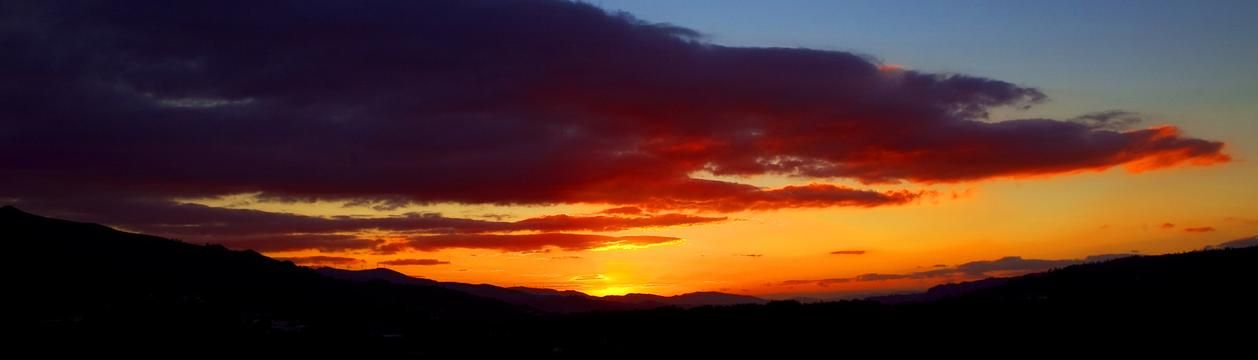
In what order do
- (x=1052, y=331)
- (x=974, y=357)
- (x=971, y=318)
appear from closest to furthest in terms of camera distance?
(x=974, y=357)
(x=1052, y=331)
(x=971, y=318)

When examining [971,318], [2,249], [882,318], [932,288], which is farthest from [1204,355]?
[932,288]

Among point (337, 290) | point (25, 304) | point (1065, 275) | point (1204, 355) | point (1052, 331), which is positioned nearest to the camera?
point (1204, 355)

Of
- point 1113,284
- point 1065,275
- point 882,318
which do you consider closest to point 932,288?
point 1065,275

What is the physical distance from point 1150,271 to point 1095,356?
123 ft

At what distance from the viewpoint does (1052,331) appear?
38.9 meters

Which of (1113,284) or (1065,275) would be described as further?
(1065,275)

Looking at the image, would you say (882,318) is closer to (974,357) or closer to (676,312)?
(974,357)

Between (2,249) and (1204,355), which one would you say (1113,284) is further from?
(2,249)

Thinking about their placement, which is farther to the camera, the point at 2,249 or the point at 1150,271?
the point at 2,249

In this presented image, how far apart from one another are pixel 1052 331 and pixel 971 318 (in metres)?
5.37

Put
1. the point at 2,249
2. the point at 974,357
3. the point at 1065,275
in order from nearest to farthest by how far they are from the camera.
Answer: the point at 974,357 → the point at 1065,275 → the point at 2,249

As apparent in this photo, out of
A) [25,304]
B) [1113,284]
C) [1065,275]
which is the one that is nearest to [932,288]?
[1065,275]

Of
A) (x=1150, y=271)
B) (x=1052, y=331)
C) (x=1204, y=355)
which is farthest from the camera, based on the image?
(x=1150, y=271)

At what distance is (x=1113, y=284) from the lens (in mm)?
59844
